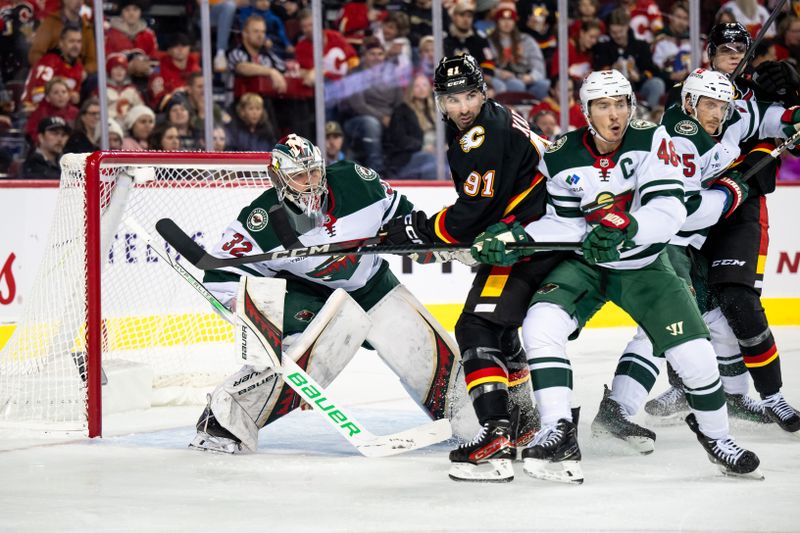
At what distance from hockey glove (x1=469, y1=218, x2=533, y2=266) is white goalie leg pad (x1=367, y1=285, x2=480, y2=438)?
45 centimetres

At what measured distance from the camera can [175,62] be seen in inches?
234

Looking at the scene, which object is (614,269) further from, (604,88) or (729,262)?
(729,262)

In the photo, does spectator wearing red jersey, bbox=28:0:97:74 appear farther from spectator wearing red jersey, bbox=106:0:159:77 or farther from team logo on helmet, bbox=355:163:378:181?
team logo on helmet, bbox=355:163:378:181

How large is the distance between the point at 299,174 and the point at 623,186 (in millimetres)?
827

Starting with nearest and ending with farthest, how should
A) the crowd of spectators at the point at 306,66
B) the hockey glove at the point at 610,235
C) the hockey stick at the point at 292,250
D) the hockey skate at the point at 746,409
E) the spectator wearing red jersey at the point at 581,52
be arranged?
the hockey glove at the point at 610,235, the hockey stick at the point at 292,250, the hockey skate at the point at 746,409, the crowd of spectators at the point at 306,66, the spectator wearing red jersey at the point at 581,52

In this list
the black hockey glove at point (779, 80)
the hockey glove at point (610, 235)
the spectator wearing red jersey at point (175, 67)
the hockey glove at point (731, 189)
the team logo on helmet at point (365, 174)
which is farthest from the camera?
the spectator wearing red jersey at point (175, 67)

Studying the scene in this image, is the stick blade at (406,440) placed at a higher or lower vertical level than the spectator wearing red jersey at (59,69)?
lower

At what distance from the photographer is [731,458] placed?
2.95 m

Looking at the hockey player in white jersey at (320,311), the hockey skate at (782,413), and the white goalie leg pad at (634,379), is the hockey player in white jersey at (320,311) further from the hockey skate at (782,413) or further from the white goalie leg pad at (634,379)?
the hockey skate at (782,413)

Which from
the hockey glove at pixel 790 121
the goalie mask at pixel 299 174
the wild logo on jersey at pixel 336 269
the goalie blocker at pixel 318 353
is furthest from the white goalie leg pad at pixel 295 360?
the hockey glove at pixel 790 121

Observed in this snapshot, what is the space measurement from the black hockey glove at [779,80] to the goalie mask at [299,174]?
143 centimetres

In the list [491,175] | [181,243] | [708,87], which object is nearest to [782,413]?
[708,87]

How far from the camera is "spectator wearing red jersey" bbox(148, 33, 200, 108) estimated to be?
5.90 m

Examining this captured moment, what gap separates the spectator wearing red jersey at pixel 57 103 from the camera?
5680 millimetres
